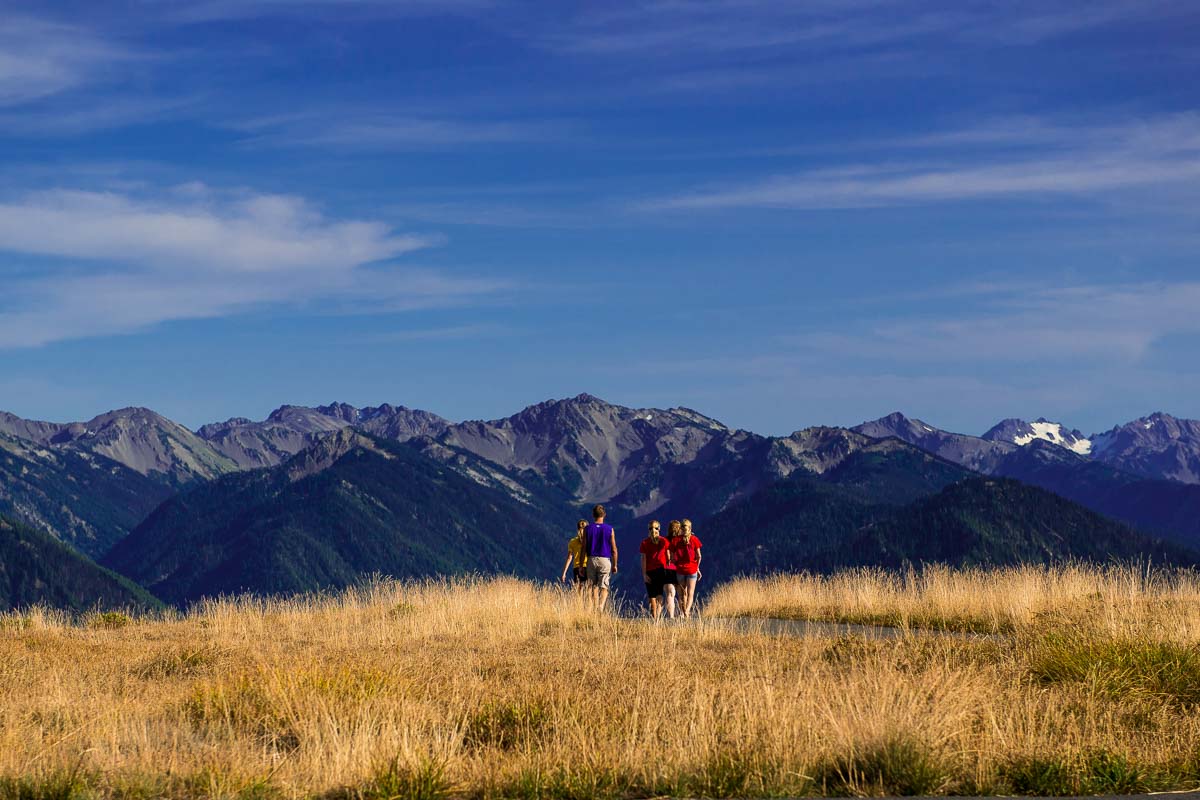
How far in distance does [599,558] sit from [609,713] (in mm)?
12767

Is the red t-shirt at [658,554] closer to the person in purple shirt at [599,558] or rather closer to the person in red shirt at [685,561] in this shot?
the person in red shirt at [685,561]

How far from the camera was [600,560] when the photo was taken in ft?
79.7

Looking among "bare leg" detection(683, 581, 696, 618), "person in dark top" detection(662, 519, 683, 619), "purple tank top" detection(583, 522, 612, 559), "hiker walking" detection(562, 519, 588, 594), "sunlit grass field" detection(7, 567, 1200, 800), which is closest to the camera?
"sunlit grass field" detection(7, 567, 1200, 800)

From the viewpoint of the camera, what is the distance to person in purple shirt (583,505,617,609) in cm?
2427

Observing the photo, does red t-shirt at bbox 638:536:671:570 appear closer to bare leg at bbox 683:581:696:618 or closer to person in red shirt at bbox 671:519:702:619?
person in red shirt at bbox 671:519:702:619

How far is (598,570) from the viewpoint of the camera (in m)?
24.3

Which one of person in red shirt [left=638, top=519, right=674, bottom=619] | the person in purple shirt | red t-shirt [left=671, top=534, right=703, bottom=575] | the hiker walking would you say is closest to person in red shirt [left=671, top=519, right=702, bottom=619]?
red t-shirt [left=671, top=534, right=703, bottom=575]

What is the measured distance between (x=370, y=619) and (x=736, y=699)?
1330cm

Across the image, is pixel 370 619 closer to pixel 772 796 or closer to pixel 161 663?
pixel 161 663

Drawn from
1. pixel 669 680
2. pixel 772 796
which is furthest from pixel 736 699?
pixel 772 796

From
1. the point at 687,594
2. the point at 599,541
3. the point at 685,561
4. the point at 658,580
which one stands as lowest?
the point at 687,594

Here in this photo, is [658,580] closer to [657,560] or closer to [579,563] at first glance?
[657,560]

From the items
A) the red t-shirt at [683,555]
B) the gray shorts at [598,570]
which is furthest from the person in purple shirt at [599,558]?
the red t-shirt at [683,555]

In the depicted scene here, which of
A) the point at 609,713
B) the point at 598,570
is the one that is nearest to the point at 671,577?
the point at 598,570
